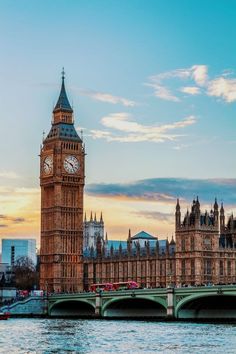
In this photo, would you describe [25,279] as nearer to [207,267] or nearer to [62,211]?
[62,211]

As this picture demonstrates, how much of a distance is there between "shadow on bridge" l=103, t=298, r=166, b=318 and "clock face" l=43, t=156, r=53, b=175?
41723mm

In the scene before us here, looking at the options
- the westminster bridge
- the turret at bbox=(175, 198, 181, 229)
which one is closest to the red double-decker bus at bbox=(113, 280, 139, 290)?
the westminster bridge

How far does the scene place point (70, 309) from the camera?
454 feet

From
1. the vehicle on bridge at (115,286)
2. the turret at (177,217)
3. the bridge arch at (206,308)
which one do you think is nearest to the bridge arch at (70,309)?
the vehicle on bridge at (115,286)

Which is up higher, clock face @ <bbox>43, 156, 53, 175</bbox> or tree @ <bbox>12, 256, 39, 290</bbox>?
clock face @ <bbox>43, 156, 53, 175</bbox>

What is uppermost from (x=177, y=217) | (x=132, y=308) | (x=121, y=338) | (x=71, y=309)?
(x=177, y=217)

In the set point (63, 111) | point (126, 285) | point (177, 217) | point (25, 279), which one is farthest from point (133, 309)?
point (25, 279)

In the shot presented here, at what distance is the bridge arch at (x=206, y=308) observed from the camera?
108438 millimetres

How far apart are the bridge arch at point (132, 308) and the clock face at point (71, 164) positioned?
40682 millimetres

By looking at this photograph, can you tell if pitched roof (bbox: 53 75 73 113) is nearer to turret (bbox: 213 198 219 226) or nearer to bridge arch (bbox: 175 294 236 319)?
turret (bbox: 213 198 219 226)

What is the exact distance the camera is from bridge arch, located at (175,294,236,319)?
4269 inches

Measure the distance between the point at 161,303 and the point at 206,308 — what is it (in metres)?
5.95

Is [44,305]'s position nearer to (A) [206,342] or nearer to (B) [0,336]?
(B) [0,336]

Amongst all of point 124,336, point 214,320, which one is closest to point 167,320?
point 214,320
